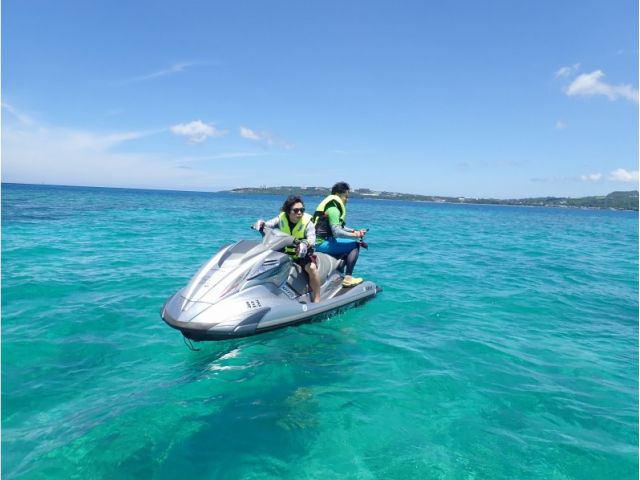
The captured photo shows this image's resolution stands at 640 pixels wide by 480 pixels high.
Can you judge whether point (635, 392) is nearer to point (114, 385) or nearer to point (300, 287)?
point (300, 287)

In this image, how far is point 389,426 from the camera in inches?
145

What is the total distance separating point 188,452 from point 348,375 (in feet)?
6.78

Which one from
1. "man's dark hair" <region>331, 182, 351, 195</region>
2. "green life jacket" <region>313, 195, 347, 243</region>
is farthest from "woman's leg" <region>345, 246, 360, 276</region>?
"man's dark hair" <region>331, 182, 351, 195</region>

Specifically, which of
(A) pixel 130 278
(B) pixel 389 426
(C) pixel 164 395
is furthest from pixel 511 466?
(A) pixel 130 278

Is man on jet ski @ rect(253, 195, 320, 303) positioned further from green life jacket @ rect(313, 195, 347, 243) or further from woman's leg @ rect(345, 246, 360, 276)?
woman's leg @ rect(345, 246, 360, 276)

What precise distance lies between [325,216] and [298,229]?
48.4 inches

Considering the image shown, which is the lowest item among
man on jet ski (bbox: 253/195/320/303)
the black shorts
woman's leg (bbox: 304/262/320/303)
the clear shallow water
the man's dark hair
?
the clear shallow water

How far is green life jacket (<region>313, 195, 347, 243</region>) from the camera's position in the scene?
22.8 feet

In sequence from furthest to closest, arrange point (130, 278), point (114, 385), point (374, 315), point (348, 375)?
point (130, 278) < point (374, 315) < point (348, 375) < point (114, 385)

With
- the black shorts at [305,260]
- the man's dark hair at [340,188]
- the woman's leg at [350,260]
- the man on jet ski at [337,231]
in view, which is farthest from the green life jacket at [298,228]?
the woman's leg at [350,260]

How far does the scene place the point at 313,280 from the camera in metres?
6.08

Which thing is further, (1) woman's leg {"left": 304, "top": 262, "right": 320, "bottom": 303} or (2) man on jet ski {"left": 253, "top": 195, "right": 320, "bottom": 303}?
(1) woman's leg {"left": 304, "top": 262, "right": 320, "bottom": 303}

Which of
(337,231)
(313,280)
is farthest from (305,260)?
(337,231)

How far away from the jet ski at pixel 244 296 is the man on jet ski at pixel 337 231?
1.26 m
